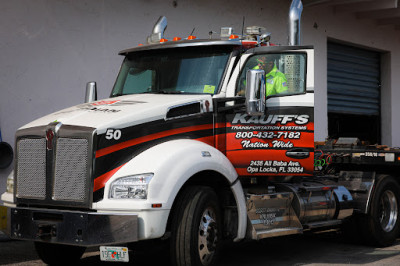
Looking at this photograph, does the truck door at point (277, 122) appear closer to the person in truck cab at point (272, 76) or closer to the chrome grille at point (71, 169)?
the person in truck cab at point (272, 76)

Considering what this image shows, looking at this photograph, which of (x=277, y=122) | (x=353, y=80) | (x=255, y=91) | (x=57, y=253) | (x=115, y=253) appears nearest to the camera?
(x=115, y=253)

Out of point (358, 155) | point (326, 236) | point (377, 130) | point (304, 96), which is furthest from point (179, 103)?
point (377, 130)

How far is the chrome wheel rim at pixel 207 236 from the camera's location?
5957 millimetres

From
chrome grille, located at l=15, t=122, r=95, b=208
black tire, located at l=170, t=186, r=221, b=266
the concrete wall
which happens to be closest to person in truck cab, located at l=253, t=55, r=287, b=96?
black tire, located at l=170, t=186, r=221, b=266

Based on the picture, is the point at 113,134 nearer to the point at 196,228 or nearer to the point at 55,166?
the point at 55,166

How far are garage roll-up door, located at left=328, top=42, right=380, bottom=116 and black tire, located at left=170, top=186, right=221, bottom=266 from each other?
34.3 ft

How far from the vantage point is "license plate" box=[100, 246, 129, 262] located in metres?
5.41

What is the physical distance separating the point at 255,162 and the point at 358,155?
110 inches

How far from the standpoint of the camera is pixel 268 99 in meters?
7.10

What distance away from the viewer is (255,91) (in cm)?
649

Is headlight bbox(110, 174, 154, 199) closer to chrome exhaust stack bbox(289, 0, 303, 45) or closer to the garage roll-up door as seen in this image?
chrome exhaust stack bbox(289, 0, 303, 45)

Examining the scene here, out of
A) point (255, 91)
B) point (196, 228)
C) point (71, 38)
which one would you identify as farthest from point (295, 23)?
point (71, 38)

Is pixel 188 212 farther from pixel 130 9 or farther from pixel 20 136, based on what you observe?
pixel 130 9

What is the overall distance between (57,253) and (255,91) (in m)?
2.90
